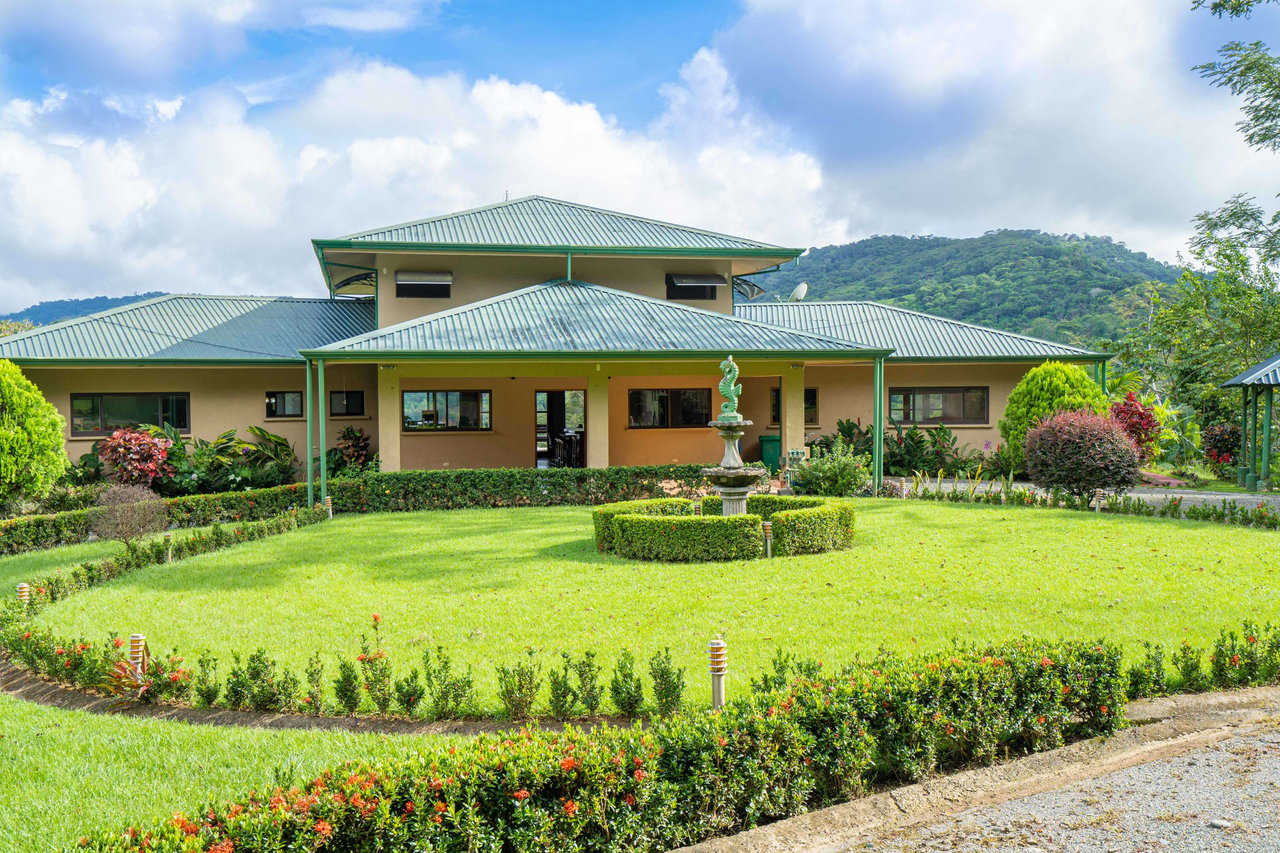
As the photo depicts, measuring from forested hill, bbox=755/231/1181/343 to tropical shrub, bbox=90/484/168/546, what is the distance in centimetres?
3393

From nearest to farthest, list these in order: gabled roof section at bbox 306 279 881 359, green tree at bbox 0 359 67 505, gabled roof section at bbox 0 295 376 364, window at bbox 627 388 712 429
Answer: green tree at bbox 0 359 67 505 < gabled roof section at bbox 306 279 881 359 < gabled roof section at bbox 0 295 376 364 < window at bbox 627 388 712 429

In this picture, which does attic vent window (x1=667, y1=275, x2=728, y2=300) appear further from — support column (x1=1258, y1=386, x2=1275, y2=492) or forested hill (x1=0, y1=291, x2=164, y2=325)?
forested hill (x1=0, y1=291, x2=164, y2=325)

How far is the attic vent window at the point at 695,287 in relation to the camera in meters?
21.8

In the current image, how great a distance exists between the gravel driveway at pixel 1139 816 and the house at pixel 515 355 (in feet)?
39.6

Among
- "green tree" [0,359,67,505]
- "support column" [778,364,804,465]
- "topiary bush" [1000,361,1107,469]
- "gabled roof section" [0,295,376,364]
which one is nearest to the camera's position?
"green tree" [0,359,67,505]

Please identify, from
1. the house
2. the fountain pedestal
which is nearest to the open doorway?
the house

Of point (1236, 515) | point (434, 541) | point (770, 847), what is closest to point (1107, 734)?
point (770, 847)

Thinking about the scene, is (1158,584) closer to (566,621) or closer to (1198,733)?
(1198,733)

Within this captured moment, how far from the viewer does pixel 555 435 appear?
70.5 ft

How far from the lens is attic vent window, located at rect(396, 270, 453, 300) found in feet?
65.2

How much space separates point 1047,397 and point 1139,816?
16.6 m

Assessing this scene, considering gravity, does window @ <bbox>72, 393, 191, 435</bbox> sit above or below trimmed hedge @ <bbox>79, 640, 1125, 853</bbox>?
above

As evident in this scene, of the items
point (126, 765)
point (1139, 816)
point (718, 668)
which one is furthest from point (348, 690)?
point (1139, 816)

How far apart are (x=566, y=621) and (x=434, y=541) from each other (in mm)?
5218
